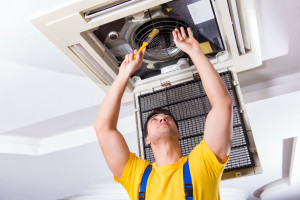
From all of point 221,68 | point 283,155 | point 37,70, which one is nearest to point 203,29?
point 221,68

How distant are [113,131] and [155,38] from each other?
1.59ft

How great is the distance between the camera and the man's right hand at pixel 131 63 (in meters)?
1.29

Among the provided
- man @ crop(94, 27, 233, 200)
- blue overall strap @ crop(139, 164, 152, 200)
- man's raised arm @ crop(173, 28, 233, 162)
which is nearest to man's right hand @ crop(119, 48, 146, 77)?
man @ crop(94, 27, 233, 200)

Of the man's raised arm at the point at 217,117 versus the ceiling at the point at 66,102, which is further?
the ceiling at the point at 66,102

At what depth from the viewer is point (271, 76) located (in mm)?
1922

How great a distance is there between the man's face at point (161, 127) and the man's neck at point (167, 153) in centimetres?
4

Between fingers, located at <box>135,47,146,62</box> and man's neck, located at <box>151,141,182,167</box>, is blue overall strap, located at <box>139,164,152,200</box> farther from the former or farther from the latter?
fingers, located at <box>135,47,146,62</box>

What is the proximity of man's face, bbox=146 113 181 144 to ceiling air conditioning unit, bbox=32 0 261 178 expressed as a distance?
11 centimetres

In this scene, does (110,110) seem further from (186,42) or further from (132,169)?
(186,42)

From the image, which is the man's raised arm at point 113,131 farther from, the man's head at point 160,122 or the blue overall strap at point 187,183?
the blue overall strap at point 187,183

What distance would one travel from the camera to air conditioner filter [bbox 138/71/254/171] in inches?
48.7

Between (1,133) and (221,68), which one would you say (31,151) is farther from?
(221,68)

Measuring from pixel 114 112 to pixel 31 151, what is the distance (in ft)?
5.53

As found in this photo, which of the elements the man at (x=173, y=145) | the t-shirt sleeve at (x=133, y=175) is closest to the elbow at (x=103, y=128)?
the man at (x=173, y=145)
